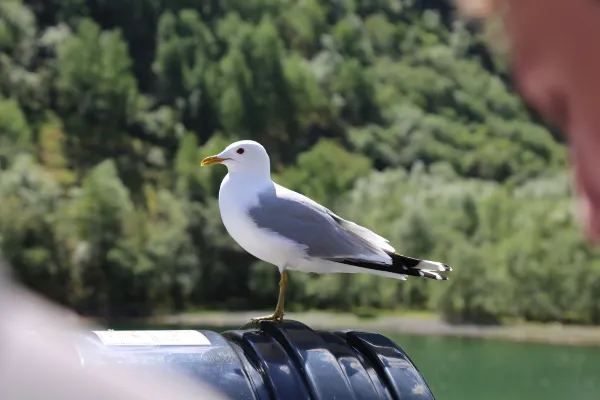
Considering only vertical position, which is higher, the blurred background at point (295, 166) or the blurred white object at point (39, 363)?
the blurred background at point (295, 166)

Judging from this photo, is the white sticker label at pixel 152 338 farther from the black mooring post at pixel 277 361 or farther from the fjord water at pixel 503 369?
the fjord water at pixel 503 369

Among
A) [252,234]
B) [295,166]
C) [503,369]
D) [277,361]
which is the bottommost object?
[503,369]

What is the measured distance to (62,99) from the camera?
1415 inches

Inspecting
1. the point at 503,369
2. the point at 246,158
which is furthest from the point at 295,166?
the point at 246,158

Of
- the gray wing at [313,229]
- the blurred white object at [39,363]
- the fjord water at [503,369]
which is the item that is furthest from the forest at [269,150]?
the blurred white object at [39,363]

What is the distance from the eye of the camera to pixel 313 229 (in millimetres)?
3121

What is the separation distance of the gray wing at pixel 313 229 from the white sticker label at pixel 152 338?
110 cm

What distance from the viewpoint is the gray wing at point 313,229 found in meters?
3.07

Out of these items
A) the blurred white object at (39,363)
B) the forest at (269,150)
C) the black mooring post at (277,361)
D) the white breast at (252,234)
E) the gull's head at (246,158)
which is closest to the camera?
the blurred white object at (39,363)

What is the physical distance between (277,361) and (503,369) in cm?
1798

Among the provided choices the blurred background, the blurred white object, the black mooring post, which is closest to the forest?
the blurred background

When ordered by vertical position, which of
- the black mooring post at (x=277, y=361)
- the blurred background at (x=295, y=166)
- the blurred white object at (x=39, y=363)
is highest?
the blurred background at (x=295, y=166)

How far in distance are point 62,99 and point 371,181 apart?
1018 centimetres

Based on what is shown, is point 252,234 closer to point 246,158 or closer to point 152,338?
point 246,158
